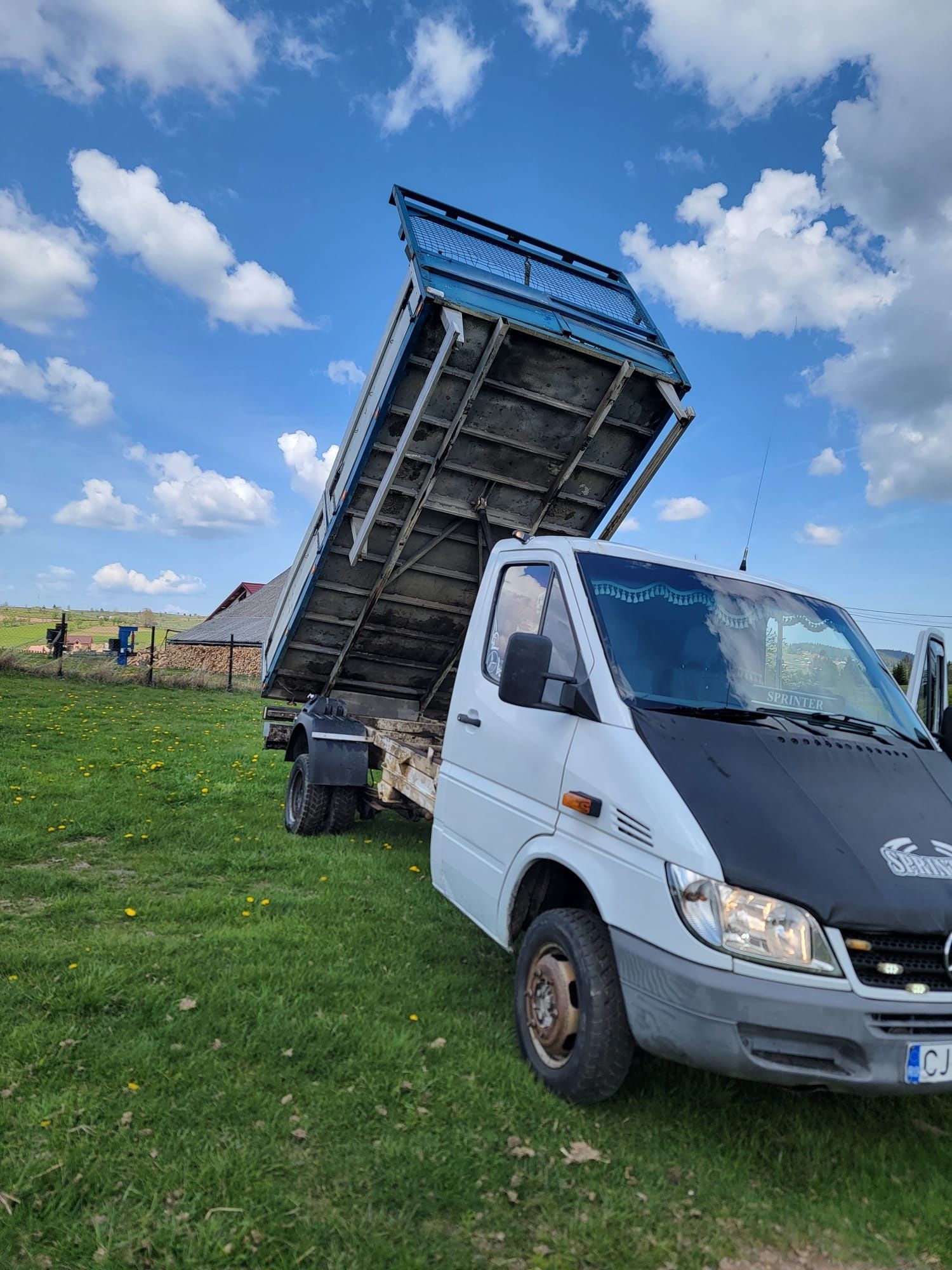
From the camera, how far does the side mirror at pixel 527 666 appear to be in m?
3.36

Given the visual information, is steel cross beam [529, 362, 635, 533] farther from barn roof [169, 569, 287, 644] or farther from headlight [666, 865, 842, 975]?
barn roof [169, 569, 287, 644]

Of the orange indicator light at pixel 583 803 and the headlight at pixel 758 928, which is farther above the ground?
the orange indicator light at pixel 583 803

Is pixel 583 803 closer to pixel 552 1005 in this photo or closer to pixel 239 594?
pixel 552 1005

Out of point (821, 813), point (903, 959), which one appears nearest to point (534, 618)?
point (821, 813)

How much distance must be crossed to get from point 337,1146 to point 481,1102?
584mm

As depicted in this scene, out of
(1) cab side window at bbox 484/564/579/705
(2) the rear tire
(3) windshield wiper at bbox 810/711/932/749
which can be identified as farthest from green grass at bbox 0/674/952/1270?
(2) the rear tire

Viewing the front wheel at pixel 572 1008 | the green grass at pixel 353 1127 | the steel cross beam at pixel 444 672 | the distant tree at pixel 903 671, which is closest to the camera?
the green grass at pixel 353 1127

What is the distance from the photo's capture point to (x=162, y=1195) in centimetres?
265

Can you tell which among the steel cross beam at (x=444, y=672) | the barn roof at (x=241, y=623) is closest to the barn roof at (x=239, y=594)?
the barn roof at (x=241, y=623)

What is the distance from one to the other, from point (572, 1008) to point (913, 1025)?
1169mm

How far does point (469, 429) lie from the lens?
19.7 ft

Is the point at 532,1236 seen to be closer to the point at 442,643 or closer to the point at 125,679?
the point at 442,643

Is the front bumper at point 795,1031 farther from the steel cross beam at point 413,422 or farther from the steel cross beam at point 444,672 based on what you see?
the steel cross beam at point 444,672

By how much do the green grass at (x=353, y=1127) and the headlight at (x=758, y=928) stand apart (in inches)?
34.2
